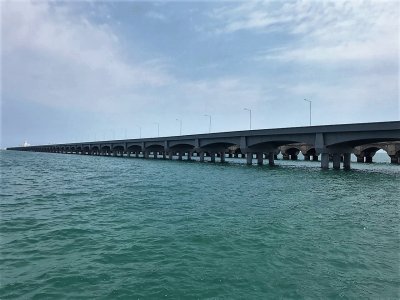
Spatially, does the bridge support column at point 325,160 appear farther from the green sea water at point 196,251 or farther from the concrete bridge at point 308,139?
the green sea water at point 196,251

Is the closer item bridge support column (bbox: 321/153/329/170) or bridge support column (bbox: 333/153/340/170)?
bridge support column (bbox: 321/153/329/170)

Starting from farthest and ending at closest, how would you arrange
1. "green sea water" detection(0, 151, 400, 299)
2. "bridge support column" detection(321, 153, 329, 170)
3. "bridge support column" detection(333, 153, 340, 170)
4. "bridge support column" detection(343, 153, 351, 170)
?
1. "bridge support column" detection(343, 153, 351, 170)
2. "bridge support column" detection(333, 153, 340, 170)
3. "bridge support column" detection(321, 153, 329, 170)
4. "green sea water" detection(0, 151, 400, 299)

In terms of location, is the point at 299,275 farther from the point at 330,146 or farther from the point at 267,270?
the point at 330,146

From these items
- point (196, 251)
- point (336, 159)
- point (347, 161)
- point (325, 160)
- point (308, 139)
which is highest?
point (308, 139)

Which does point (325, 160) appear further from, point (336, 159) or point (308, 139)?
point (308, 139)

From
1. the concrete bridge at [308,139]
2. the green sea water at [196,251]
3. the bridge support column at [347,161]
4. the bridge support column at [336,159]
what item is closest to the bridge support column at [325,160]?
the concrete bridge at [308,139]

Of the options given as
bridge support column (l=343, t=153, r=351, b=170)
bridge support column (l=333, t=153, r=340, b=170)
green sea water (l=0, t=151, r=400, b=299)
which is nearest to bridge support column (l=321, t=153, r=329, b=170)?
bridge support column (l=333, t=153, r=340, b=170)

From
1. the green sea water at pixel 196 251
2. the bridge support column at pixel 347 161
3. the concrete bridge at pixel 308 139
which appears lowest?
the green sea water at pixel 196 251

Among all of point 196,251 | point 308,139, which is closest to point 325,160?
point 308,139

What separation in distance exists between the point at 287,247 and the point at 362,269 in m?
2.36

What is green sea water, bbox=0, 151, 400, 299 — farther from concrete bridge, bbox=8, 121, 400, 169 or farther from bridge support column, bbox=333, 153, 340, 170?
bridge support column, bbox=333, 153, 340, 170

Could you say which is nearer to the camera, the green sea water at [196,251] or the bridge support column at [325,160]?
the green sea water at [196,251]

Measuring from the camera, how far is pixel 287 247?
9.71 meters

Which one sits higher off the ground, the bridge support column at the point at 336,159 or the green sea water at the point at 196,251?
the bridge support column at the point at 336,159
